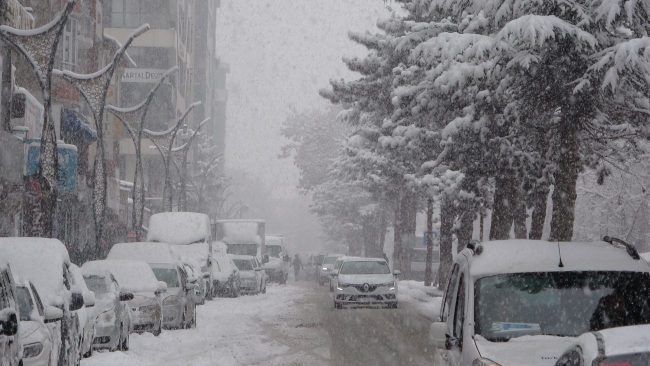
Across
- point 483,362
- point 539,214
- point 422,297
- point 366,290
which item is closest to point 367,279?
point 366,290

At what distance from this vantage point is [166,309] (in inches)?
826

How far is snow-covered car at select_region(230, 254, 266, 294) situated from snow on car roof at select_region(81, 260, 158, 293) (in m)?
21.4

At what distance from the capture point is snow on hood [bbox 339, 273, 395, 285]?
30031 mm

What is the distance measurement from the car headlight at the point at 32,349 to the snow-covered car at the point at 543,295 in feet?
13.4

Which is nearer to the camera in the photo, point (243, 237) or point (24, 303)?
point (24, 303)

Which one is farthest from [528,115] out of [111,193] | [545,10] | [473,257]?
[111,193]

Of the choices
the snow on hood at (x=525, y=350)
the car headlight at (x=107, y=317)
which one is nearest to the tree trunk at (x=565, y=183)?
the car headlight at (x=107, y=317)

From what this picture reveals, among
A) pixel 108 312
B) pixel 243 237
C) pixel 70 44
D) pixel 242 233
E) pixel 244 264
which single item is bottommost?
pixel 244 264

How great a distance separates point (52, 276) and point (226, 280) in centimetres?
2673

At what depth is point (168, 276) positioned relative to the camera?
72.4 ft

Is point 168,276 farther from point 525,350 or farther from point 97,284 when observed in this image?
point 525,350

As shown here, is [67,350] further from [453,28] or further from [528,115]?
[453,28]

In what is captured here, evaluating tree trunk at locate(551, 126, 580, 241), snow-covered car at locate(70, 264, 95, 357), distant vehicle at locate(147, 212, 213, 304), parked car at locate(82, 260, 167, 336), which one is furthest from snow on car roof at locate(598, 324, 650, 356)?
Result: distant vehicle at locate(147, 212, 213, 304)

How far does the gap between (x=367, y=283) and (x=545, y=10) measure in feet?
47.3
